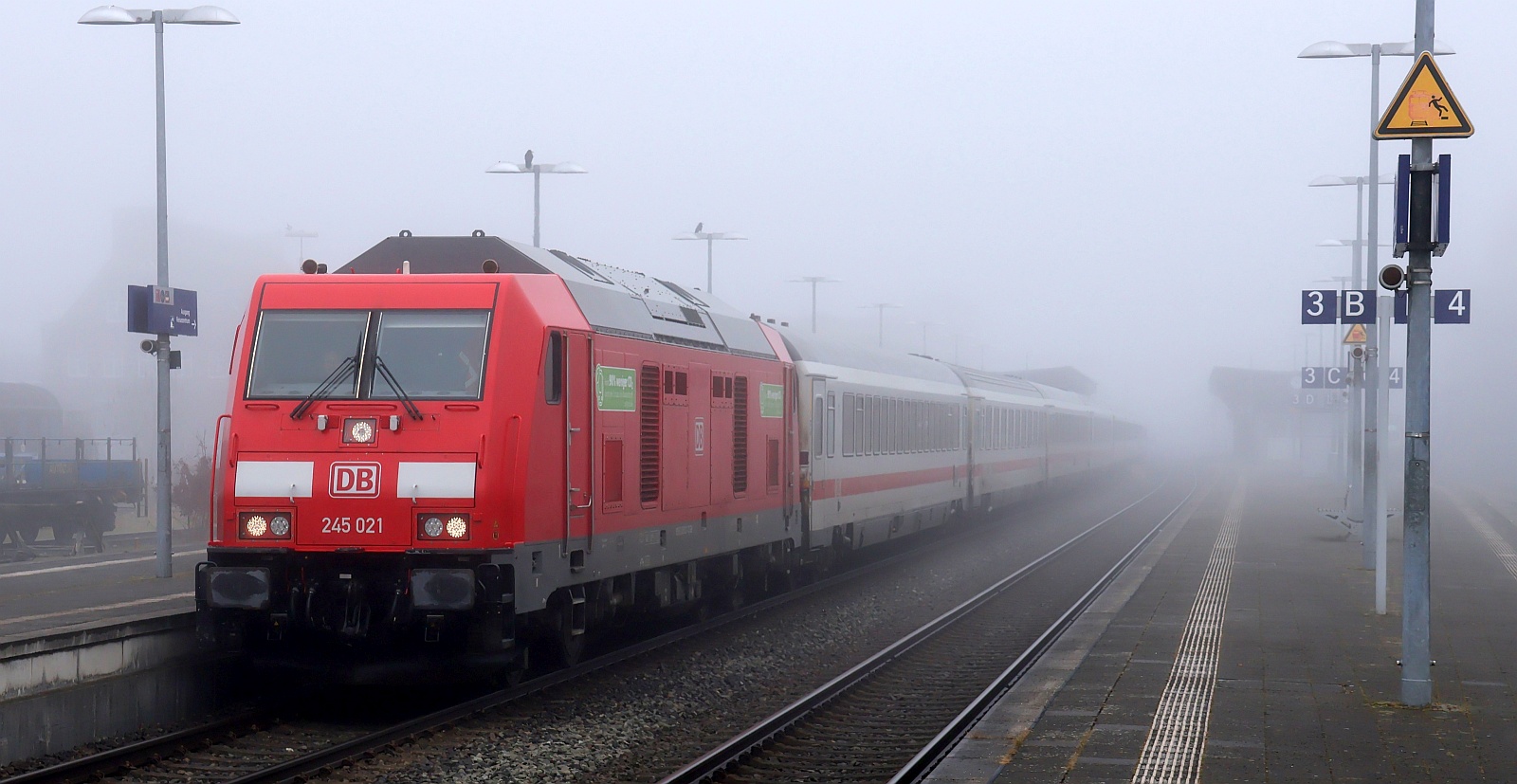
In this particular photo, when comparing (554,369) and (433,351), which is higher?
(433,351)

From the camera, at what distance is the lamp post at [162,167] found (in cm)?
1777

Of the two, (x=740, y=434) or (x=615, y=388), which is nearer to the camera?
(x=615, y=388)

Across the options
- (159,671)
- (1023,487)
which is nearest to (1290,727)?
(159,671)

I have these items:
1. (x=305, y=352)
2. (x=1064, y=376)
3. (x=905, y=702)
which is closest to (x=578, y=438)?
(x=305, y=352)

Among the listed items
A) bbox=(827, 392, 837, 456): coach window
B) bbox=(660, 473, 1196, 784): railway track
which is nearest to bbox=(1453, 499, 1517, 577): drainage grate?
bbox=(660, 473, 1196, 784): railway track

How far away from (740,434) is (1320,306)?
278 inches

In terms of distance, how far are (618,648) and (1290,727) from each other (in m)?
Result: 6.71

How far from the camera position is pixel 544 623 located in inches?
468

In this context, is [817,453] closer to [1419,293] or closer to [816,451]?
[816,451]

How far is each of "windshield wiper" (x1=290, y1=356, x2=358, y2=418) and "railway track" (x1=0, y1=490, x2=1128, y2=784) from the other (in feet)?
7.07

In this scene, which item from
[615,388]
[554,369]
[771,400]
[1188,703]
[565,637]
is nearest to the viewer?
[1188,703]

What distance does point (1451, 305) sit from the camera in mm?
13516

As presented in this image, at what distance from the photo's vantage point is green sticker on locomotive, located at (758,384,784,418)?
17.2 meters

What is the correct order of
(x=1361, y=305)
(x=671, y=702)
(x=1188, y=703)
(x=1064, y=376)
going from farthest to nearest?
(x=1064, y=376), (x=1361, y=305), (x=671, y=702), (x=1188, y=703)
